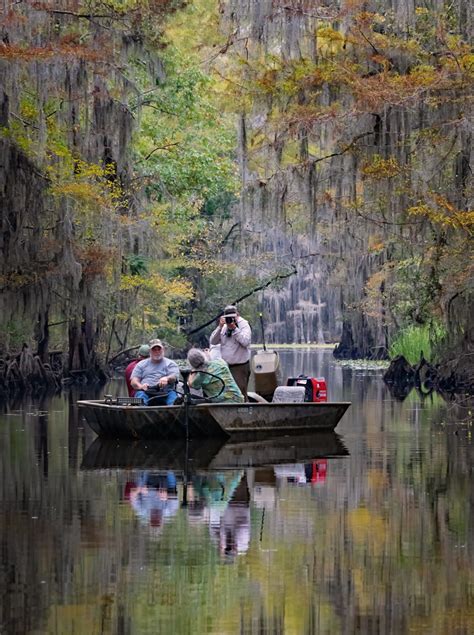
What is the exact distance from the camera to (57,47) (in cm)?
2277

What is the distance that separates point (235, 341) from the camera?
17469 millimetres

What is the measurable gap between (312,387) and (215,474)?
549 cm

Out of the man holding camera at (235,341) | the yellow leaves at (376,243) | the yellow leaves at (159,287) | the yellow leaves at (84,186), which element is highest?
the yellow leaves at (84,186)

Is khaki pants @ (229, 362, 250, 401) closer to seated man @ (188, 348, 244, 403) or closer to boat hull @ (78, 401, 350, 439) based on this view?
boat hull @ (78, 401, 350, 439)

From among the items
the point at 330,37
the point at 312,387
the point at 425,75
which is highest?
the point at 330,37

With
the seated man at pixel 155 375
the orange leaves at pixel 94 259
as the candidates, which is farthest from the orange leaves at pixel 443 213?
the orange leaves at pixel 94 259

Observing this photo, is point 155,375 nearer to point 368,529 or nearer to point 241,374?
point 241,374

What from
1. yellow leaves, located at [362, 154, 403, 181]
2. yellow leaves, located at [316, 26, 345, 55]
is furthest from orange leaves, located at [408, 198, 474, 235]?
yellow leaves, located at [316, 26, 345, 55]

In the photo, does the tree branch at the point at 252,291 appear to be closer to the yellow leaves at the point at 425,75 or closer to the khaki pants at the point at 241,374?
the yellow leaves at the point at 425,75

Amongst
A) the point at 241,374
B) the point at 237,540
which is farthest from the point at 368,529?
the point at 241,374

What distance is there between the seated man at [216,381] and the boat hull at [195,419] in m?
0.29

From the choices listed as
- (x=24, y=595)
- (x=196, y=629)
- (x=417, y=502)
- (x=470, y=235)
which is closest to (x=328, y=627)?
(x=196, y=629)

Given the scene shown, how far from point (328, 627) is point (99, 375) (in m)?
28.3

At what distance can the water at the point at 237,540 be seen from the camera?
659 centimetres
